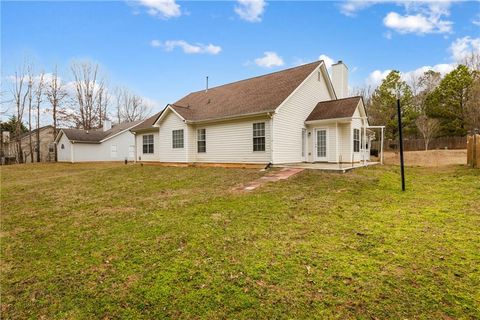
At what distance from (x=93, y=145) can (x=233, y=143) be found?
23.0m

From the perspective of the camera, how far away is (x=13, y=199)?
9.18 m

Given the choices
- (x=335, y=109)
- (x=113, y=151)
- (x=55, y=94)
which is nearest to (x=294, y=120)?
(x=335, y=109)

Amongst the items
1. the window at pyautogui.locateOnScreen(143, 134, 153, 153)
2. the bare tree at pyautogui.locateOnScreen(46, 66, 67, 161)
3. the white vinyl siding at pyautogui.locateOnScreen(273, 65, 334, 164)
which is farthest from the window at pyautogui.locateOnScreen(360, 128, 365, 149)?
the bare tree at pyautogui.locateOnScreen(46, 66, 67, 161)

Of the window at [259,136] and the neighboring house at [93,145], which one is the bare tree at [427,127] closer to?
the window at [259,136]

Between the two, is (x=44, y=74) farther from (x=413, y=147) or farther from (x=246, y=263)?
(x=413, y=147)

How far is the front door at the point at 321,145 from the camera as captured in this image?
15047mm

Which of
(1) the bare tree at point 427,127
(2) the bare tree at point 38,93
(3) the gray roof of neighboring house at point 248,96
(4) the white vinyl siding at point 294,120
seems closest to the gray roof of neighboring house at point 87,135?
(2) the bare tree at point 38,93

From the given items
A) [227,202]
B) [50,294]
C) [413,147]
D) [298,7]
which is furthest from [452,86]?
[50,294]

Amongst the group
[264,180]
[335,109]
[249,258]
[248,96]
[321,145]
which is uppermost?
[248,96]

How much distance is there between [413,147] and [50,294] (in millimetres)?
39620

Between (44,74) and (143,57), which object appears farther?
(44,74)

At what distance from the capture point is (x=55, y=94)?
34250mm

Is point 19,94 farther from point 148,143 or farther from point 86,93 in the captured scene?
point 148,143

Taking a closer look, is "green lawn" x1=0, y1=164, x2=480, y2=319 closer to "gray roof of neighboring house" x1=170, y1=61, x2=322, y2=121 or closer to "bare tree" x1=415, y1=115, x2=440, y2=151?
"gray roof of neighboring house" x1=170, y1=61, x2=322, y2=121
